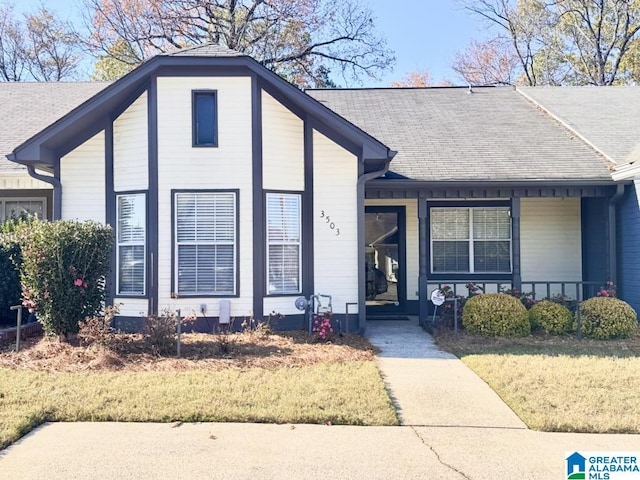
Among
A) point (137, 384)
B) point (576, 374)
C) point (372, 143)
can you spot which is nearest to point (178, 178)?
point (372, 143)

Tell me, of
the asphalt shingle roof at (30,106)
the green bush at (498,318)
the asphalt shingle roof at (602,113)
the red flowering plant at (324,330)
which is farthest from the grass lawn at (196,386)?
the asphalt shingle roof at (602,113)

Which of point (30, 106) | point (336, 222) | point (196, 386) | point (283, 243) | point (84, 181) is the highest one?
point (30, 106)

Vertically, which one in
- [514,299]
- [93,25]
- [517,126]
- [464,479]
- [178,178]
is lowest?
[464,479]

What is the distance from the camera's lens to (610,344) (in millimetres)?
8883

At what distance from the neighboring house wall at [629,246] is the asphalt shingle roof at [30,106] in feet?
38.7

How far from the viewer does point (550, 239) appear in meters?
12.1

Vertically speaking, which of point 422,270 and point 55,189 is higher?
point 55,189

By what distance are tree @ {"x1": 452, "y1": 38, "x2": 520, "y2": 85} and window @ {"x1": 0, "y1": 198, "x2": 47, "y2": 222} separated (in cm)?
2377

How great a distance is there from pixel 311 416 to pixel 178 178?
5.36 metres

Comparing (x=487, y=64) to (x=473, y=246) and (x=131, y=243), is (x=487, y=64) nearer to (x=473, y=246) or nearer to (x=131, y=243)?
(x=473, y=246)

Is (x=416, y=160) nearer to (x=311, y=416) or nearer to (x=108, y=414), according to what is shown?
(x=311, y=416)

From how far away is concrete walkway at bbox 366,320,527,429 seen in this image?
17.7 ft

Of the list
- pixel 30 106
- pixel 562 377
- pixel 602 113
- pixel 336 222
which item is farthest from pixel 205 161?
pixel 602 113

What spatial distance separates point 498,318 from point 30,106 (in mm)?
12474
